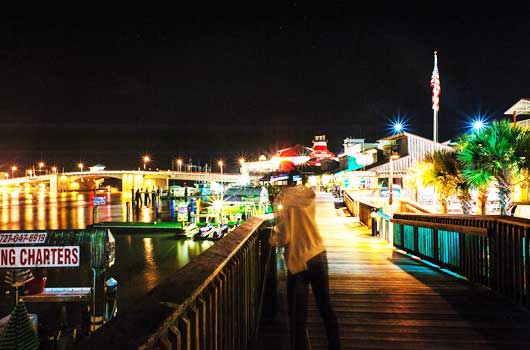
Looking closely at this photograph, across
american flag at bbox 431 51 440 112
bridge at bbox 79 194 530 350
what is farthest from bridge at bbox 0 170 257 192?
bridge at bbox 79 194 530 350

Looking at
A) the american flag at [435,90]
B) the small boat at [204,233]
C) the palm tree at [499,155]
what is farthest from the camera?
the american flag at [435,90]

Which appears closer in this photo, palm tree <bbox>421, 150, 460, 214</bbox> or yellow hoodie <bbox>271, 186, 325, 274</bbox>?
yellow hoodie <bbox>271, 186, 325, 274</bbox>

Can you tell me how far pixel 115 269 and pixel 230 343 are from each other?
16.5 metres

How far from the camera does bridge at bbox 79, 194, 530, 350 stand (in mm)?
1675

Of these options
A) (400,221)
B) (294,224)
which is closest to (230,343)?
(294,224)

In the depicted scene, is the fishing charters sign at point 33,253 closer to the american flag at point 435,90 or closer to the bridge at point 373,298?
the bridge at point 373,298

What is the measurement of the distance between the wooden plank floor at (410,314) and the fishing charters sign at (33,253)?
146 inches

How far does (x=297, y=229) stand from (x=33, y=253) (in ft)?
17.3

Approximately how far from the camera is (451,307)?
495cm

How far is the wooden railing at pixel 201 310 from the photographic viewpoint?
4.16 ft

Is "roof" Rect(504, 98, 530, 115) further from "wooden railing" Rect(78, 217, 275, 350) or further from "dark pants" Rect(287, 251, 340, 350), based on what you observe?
"dark pants" Rect(287, 251, 340, 350)

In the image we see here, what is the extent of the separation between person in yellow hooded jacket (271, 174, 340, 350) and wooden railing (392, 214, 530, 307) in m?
3.03

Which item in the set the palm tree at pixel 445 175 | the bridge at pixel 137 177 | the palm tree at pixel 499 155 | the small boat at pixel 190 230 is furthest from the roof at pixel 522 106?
the bridge at pixel 137 177

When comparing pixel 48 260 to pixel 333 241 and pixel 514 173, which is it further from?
pixel 514 173
